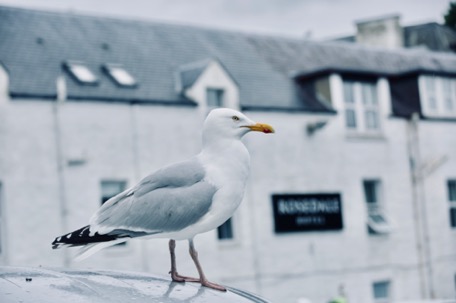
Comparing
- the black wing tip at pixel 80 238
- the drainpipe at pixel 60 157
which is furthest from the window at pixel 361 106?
the black wing tip at pixel 80 238

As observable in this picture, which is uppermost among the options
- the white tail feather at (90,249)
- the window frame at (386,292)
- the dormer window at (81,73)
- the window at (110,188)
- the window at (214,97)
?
the dormer window at (81,73)

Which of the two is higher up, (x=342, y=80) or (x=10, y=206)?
(x=342, y=80)

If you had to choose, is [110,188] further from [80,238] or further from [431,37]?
[431,37]

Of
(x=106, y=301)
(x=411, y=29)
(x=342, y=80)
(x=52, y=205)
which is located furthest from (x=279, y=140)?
(x=411, y=29)

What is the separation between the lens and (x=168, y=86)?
2845 cm

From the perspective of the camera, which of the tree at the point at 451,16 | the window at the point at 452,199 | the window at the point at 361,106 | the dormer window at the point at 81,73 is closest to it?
the dormer window at the point at 81,73

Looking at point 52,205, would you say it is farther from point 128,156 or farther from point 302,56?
point 302,56

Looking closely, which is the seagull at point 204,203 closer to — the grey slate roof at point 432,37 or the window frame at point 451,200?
the window frame at point 451,200

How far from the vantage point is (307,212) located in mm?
30859

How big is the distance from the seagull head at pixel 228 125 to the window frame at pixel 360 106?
28061 mm

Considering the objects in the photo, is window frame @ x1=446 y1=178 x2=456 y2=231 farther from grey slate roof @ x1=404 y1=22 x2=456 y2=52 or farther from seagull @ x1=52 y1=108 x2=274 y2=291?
seagull @ x1=52 y1=108 x2=274 y2=291

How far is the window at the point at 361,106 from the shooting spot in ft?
109

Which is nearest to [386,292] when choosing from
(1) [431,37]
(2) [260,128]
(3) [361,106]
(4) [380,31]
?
(3) [361,106]

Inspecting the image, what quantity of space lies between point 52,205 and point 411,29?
40.1 metres
